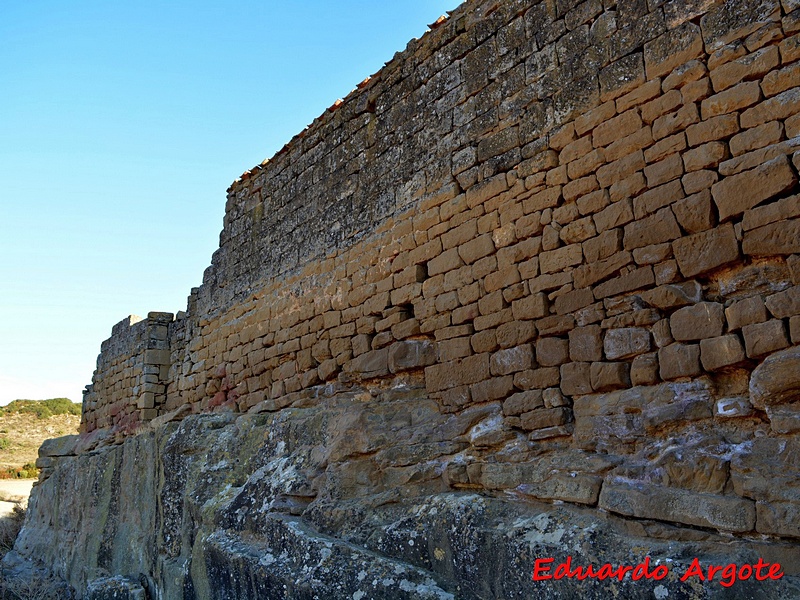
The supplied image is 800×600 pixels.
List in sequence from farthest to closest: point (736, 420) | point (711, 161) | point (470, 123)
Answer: point (470, 123), point (711, 161), point (736, 420)

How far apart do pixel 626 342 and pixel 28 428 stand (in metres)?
24.2

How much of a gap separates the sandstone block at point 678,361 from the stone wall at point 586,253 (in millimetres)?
12

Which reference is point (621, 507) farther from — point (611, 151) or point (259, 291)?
point (259, 291)

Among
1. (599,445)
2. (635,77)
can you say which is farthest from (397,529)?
(635,77)

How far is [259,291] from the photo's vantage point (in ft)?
26.1

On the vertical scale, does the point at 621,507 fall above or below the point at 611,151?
below

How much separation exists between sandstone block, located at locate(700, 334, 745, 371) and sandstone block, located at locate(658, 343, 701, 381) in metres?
0.05

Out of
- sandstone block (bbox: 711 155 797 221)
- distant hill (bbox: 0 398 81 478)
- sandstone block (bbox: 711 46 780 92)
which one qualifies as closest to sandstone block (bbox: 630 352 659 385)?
sandstone block (bbox: 711 155 797 221)

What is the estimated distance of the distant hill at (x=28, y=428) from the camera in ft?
68.9

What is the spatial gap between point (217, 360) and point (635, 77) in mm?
5913

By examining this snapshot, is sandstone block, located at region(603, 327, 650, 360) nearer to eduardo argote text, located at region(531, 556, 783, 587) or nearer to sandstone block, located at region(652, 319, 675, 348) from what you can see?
sandstone block, located at region(652, 319, 675, 348)

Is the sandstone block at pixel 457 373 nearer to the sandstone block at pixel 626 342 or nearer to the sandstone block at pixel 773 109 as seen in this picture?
the sandstone block at pixel 626 342

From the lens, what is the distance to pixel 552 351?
459 cm

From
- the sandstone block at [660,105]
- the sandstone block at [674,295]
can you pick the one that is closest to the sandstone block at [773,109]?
the sandstone block at [660,105]
